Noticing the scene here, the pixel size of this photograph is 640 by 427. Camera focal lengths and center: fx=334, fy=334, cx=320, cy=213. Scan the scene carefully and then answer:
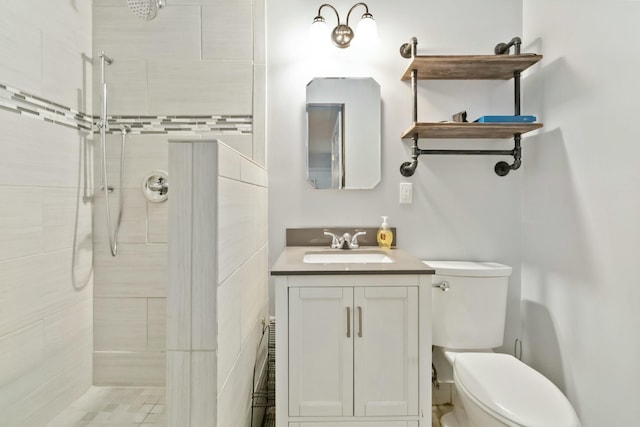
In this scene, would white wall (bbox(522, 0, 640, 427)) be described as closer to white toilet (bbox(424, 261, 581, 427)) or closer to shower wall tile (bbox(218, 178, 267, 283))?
white toilet (bbox(424, 261, 581, 427))

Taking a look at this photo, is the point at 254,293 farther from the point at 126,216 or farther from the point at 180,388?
the point at 126,216

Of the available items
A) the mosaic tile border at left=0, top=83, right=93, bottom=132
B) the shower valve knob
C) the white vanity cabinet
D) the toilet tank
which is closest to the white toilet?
the toilet tank

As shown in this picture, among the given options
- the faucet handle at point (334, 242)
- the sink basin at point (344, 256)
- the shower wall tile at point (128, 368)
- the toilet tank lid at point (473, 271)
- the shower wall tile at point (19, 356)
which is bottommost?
the shower wall tile at point (128, 368)

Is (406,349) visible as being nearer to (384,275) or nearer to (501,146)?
(384,275)

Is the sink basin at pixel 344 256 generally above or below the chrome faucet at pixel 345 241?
below

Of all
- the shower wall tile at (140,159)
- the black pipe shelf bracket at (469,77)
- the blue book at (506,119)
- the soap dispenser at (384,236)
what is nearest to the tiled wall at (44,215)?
the shower wall tile at (140,159)

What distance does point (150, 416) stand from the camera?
1468 mm

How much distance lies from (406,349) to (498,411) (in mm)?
341

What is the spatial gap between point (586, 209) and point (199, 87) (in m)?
1.89

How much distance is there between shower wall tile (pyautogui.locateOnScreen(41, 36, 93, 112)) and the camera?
1418 millimetres

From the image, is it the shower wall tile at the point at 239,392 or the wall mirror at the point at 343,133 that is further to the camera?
the wall mirror at the point at 343,133

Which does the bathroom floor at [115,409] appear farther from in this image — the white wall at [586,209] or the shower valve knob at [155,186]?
the white wall at [586,209]

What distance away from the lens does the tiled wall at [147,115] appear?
1.71 m

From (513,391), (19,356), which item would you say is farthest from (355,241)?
(19,356)
